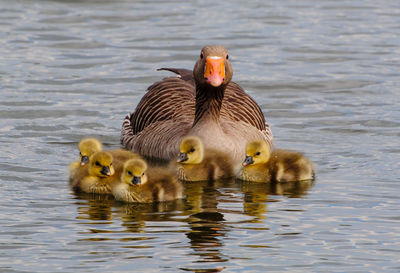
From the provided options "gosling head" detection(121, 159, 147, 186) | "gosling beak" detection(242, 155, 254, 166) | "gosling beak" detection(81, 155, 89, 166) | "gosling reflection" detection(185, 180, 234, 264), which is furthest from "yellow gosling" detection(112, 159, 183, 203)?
"gosling beak" detection(242, 155, 254, 166)

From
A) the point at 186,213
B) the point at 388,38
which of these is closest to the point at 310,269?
the point at 186,213

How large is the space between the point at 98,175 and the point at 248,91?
6.36 metres

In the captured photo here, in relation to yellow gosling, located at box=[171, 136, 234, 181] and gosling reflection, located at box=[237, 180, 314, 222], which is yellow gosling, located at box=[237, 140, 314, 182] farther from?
yellow gosling, located at box=[171, 136, 234, 181]

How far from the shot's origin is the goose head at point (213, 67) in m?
12.6

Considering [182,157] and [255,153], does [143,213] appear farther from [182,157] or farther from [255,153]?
[255,153]

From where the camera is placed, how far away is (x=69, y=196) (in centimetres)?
1152

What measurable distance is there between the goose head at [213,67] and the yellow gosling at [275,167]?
91 cm

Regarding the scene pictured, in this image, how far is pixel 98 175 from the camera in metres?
11.6

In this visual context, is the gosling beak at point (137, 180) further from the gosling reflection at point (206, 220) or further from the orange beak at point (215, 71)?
the orange beak at point (215, 71)

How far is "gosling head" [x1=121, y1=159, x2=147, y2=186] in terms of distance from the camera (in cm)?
1102

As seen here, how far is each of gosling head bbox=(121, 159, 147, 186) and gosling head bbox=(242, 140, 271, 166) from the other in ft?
4.83

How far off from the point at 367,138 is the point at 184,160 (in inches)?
131

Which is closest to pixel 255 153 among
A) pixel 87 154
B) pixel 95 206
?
pixel 87 154

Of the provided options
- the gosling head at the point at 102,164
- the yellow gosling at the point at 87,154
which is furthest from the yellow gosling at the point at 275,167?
the gosling head at the point at 102,164
